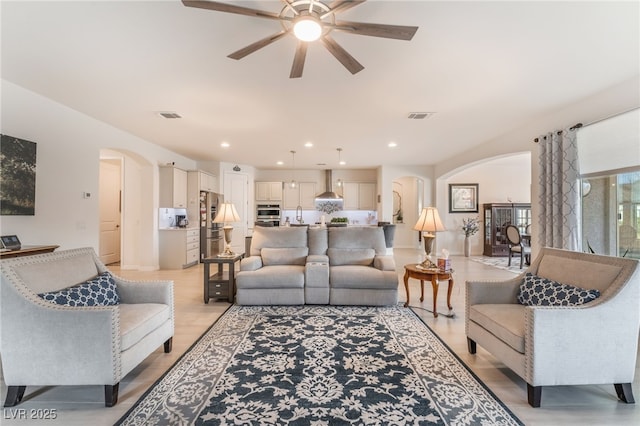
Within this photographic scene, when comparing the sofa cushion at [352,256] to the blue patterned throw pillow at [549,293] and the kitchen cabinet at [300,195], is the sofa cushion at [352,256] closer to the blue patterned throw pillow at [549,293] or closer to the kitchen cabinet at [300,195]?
the blue patterned throw pillow at [549,293]

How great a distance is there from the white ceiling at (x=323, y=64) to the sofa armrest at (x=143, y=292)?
2.03 metres

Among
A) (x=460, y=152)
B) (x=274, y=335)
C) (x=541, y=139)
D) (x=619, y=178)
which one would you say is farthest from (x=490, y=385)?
(x=460, y=152)

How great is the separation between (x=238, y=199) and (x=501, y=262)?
7.32 m

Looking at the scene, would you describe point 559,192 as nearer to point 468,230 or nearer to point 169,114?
point 468,230

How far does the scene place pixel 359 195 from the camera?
368 inches

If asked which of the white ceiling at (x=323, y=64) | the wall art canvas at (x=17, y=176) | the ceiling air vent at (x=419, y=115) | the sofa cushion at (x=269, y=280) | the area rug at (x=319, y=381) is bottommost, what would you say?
the area rug at (x=319, y=381)

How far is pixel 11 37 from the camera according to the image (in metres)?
2.28

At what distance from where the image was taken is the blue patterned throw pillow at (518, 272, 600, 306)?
197 centimetres

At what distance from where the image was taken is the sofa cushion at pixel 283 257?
4188 millimetres

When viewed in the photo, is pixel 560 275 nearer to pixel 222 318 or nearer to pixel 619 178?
pixel 619 178

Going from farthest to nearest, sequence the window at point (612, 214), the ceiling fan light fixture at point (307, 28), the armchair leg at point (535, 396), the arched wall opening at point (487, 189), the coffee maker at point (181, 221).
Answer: the arched wall opening at point (487, 189)
the coffee maker at point (181, 221)
the window at point (612, 214)
the armchair leg at point (535, 396)
the ceiling fan light fixture at point (307, 28)

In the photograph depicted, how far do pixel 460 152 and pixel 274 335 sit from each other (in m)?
6.01

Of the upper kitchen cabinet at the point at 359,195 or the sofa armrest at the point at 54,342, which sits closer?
the sofa armrest at the point at 54,342

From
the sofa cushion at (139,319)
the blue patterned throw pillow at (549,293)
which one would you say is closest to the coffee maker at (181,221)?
the sofa cushion at (139,319)
